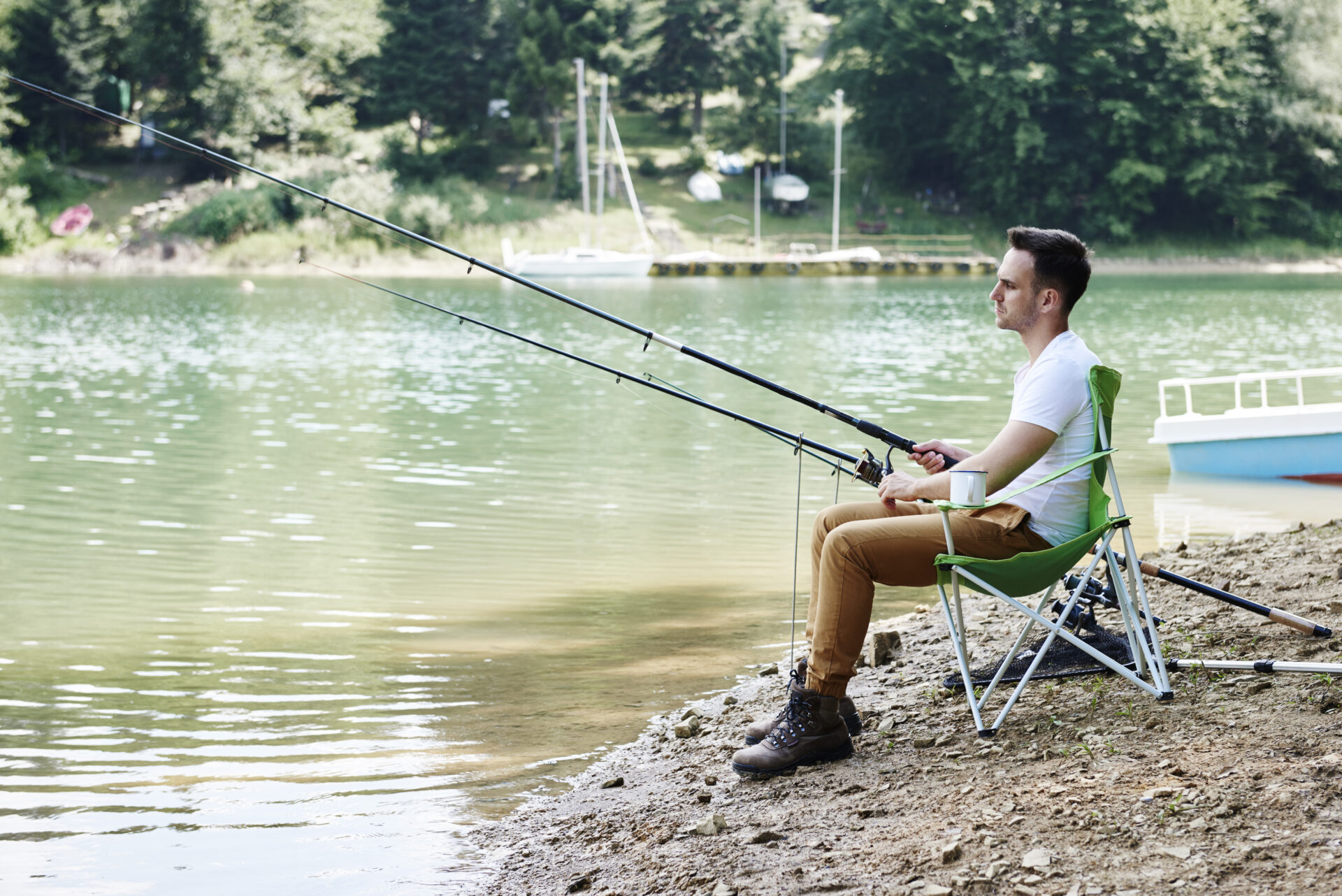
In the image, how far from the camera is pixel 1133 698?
4.18 meters

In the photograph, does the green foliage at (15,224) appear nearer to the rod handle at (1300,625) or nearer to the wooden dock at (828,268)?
the wooden dock at (828,268)

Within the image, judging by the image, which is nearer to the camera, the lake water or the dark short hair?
the dark short hair

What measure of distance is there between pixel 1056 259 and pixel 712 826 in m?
1.98

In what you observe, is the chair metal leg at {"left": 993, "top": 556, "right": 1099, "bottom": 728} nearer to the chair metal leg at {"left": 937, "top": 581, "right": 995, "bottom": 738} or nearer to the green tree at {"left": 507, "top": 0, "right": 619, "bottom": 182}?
the chair metal leg at {"left": 937, "top": 581, "right": 995, "bottom": 738}

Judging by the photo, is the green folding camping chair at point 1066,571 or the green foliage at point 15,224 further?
the green foliage at point 15,224

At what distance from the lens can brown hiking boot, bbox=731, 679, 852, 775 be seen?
416 centimetres

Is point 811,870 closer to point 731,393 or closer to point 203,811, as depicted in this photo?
point 203,811

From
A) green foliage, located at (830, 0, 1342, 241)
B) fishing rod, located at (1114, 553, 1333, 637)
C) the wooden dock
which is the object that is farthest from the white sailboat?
fishing rod, located at (1114, 553, 1333, 637)

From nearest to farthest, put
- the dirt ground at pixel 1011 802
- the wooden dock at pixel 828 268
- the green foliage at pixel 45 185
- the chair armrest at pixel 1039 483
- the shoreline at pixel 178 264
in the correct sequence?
1. the dirt ground at pixel 1011 802
2. the chair armrest at pixel 1039 483
3. the shoreline at pixel 178 264
4. the wooden dock at pixel 828 268
5. the green foliage at pixel 45 185

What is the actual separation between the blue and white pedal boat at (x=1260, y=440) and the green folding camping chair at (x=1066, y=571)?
7745 millimetres

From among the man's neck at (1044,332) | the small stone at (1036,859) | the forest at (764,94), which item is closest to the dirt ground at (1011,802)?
the small stone at (1036,859)

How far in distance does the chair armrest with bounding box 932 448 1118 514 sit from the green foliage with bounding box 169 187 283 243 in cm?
5513

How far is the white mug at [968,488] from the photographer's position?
384cm

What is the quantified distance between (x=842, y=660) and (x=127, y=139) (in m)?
68.1
